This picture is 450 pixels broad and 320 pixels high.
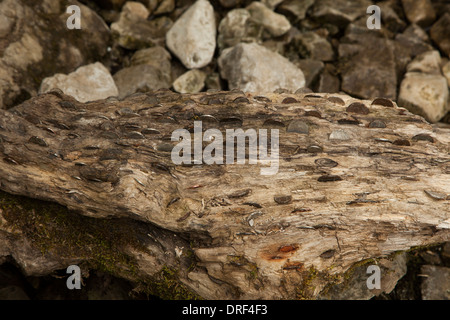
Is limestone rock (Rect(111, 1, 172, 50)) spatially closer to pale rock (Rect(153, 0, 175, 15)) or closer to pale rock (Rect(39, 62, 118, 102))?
pale rock (Rect(153, 0, 175, 15))

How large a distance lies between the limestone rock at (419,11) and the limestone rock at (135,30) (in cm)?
508

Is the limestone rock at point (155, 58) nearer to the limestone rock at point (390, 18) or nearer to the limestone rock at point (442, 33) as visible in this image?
the limestone rock at point (390, 18)

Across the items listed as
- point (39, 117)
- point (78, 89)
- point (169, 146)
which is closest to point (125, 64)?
point (78, 89)

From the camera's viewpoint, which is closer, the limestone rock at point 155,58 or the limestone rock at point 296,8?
the limestone rock at point 155,58

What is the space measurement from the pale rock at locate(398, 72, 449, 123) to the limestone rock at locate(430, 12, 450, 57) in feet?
2.87

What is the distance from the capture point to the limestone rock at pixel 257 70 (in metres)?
5.55

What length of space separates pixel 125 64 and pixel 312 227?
4.88 meters

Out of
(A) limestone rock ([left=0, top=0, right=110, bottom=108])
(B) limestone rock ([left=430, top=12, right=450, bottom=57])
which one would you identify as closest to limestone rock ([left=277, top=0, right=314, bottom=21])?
(B) limestone rock ([left=430, top=12, right=450, bottom=57])

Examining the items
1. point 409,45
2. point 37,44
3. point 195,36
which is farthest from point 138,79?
point 409,45

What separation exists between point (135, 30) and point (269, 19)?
263 cm

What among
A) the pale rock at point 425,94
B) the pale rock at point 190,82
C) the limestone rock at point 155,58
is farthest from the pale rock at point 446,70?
the limestone rock at point 155,58

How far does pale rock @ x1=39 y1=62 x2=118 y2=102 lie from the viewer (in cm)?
519

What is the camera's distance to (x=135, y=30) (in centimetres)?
629

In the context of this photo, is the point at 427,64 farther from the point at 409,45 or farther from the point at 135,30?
the point at 135,30
